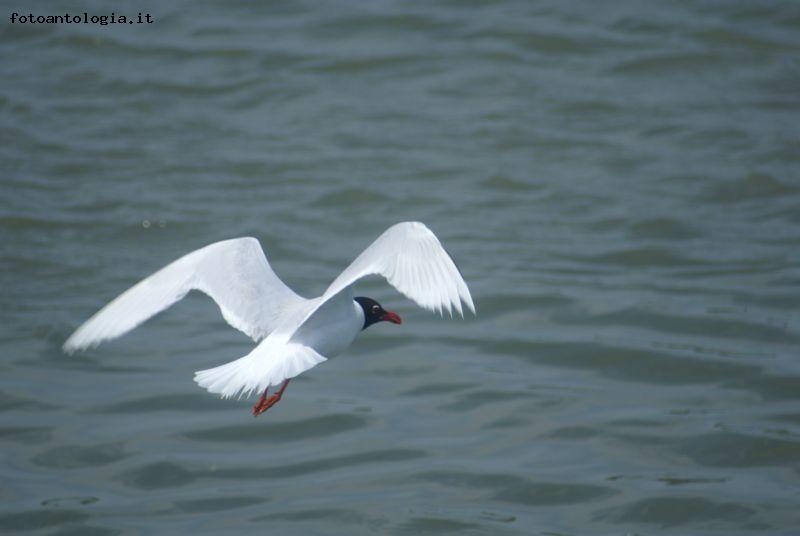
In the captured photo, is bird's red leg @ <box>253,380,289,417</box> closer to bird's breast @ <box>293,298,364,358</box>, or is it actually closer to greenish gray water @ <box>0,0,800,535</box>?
bird's breast @ <box>293,298,364,358</box>

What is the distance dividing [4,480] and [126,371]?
1448 mm

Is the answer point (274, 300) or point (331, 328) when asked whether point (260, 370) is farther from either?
point (274, 300)

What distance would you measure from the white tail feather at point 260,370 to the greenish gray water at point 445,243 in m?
2.21

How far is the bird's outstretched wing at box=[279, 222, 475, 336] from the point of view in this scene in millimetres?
4754

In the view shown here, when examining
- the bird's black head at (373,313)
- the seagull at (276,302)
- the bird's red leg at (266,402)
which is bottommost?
the bird's red leg at (266,402)

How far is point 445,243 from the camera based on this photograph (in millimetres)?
10656

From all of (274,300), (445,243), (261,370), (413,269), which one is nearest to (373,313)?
(274,300)

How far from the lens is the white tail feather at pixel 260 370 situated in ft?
15.3

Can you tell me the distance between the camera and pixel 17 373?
348 inches

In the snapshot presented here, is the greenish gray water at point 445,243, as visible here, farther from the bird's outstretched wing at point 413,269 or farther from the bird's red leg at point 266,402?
the bird's outstretched wing at point 413,269

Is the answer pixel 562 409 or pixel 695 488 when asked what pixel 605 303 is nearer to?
pixel 562 409

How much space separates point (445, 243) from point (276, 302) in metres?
5.11

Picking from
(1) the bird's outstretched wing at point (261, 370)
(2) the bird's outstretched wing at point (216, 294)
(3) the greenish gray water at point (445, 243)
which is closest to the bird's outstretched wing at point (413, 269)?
(1) the bird's outstretched wing at point (261, 370)

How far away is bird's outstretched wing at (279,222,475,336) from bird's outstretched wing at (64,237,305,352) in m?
0.47
